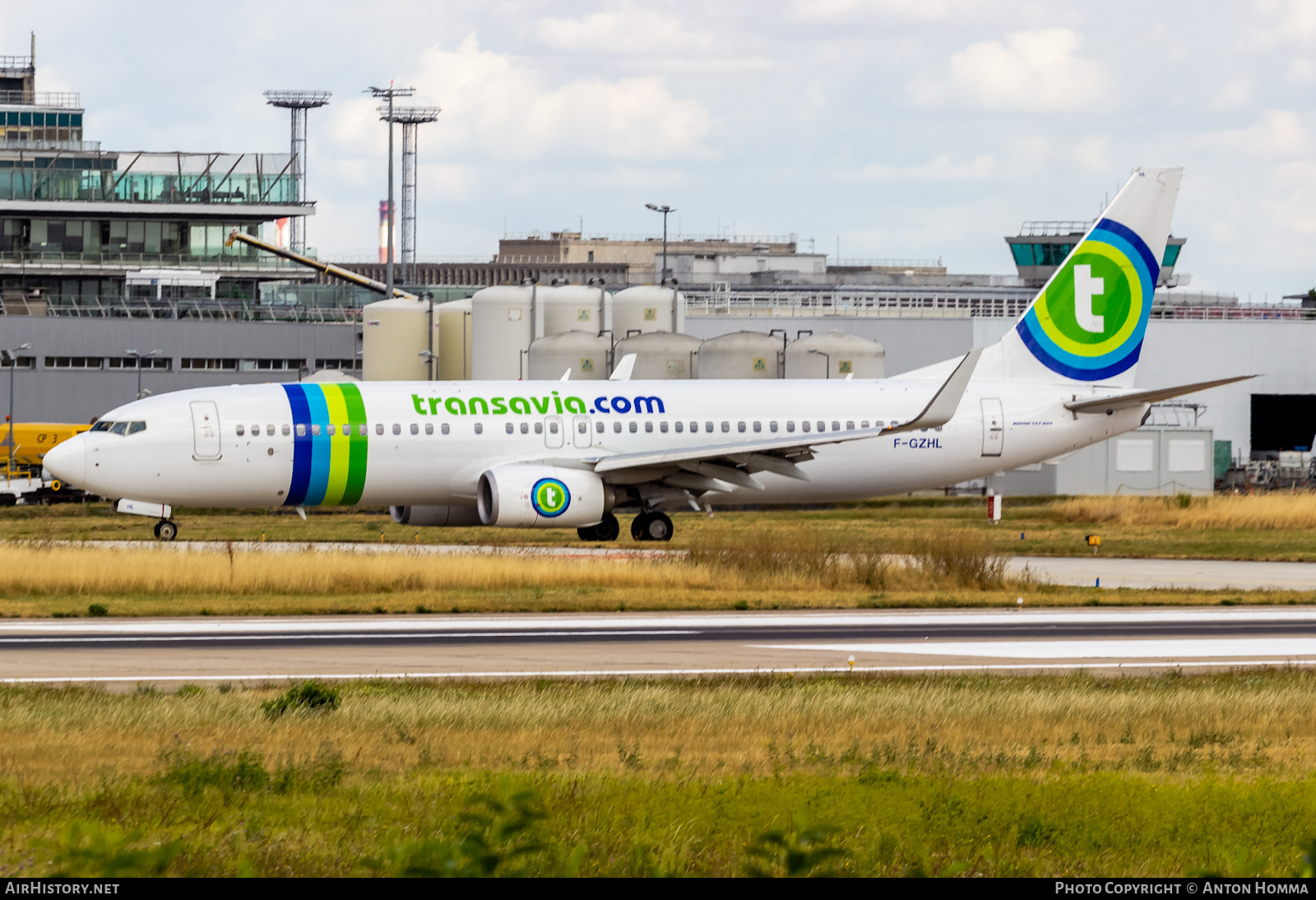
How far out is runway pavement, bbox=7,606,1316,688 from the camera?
66.4 ft

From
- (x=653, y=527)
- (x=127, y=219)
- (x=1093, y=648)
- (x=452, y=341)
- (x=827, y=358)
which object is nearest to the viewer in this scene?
(x=1093, y=648)

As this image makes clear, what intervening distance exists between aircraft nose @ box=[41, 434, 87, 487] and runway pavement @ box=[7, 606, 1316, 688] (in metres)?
12.7

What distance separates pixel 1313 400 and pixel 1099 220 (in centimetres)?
5603

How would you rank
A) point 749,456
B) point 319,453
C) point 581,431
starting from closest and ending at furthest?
1. point 319,453
2. point 749,456
3. point 581,431

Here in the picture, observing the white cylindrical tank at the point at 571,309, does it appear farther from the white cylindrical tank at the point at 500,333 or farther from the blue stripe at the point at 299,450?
the blue stripe at the point at 299,450

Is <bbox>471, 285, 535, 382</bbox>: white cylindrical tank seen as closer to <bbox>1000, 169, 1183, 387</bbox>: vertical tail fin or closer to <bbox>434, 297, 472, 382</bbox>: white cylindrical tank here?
<bbox>434, 297, 472, 382</bbox>: white cylindrical tank

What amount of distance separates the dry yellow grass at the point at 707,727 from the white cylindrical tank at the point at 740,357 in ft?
144

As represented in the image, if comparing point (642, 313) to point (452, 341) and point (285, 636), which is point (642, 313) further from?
point (285, 636)

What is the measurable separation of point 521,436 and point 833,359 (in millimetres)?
25536

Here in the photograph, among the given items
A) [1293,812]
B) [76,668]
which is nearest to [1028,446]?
[76,668]

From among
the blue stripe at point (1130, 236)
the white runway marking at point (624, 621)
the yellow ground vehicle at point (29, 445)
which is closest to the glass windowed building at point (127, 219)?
the yellow ground vehicle at point (29, 445)

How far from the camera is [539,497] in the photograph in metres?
37.8

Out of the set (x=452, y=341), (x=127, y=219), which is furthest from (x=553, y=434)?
(x=127, y=219)
